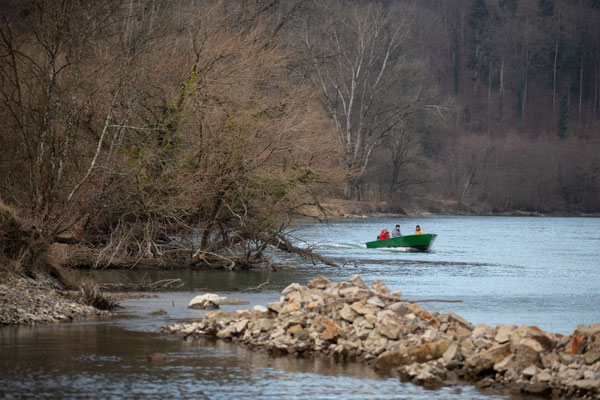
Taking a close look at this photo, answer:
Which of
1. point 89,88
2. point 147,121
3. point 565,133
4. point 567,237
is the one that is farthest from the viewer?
point 565,133

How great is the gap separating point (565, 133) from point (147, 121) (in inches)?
3713

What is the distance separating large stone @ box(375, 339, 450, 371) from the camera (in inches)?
530

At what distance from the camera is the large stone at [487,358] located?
503 inches

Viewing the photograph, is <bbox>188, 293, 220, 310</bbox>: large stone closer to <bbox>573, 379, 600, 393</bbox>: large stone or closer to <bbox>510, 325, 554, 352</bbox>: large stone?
<bbox>510, 325, 554, 352</bbox>: large stone

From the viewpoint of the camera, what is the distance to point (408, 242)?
4447 cm

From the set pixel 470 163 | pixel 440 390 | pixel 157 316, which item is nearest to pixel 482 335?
pixel 440 390

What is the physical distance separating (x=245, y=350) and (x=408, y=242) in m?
30.1

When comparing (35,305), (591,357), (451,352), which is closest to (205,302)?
(35,305)

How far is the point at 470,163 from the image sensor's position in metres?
102

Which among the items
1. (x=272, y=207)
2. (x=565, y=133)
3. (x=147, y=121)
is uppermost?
(x=565, y=133)

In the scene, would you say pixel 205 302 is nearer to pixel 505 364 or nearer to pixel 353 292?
pixel 353 292

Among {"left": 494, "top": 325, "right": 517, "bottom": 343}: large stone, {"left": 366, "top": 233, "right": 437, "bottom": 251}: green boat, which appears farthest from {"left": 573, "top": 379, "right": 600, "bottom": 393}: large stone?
{"left": 366, "top": 233, "right": 437, "bottom": 251}: green boat

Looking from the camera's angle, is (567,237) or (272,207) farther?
(567,237)

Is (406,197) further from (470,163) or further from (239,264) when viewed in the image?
(239,264)
